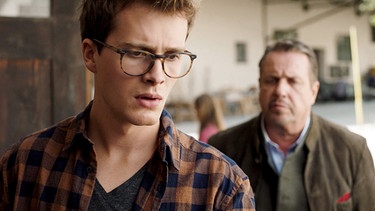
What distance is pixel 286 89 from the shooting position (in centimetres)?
306

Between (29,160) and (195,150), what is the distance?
1.64 feet

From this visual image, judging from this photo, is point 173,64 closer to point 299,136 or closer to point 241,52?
point 299,136

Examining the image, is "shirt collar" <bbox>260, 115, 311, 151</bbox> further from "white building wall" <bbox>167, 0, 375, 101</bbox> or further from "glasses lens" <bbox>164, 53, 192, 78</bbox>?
"white building wall" <bbox>167, 0, 375, 101</bbox>

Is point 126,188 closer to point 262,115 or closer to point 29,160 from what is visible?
point 29,160

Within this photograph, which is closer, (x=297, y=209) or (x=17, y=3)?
(x=297, y=209)

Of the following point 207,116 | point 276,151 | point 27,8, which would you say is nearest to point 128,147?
point 276,151

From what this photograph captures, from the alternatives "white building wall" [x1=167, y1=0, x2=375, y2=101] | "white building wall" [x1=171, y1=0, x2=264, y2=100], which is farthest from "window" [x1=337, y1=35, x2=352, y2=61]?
"white building wall" [x1=171, y1=0, x2=264, y2=100]

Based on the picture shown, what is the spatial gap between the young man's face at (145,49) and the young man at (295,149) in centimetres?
140

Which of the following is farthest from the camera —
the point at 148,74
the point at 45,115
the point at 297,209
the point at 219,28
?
the point at 219,28

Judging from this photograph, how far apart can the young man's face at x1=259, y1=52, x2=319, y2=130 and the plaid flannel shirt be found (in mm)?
1441

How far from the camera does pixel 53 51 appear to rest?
308 cm

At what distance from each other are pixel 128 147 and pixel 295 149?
1.50 metres

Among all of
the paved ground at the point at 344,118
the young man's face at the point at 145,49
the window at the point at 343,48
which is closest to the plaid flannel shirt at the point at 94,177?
the young man's face at the point at 145,49

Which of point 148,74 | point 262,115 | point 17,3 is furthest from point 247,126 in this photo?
point 148,74
